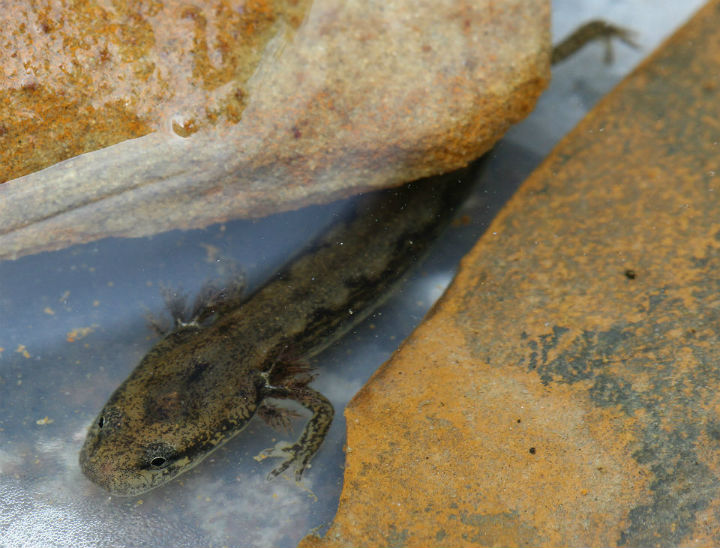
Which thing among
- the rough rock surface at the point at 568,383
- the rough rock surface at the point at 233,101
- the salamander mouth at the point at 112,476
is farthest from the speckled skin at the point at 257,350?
the rough rock surface at the point at 568,383

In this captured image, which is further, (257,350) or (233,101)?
(257,350)

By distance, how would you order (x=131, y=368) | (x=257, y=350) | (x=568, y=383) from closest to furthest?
(x=568, y=383) < (x=131, y=368) < (x=257, y=350)

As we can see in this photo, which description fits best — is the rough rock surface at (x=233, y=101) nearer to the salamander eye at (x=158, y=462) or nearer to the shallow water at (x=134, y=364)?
the shallow water at (x=134, y=364)

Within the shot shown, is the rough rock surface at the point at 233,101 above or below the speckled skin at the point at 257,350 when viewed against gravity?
above

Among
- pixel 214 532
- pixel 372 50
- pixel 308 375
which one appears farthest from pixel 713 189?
pixel 214 532

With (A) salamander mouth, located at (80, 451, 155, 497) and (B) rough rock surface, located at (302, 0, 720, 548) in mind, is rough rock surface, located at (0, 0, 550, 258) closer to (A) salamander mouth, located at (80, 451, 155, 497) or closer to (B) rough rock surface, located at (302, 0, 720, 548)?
(B) rough rock surface, located at (302, 0, 720, 548)

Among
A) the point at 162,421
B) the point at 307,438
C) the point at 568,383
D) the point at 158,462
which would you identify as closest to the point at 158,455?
the point at 158,462

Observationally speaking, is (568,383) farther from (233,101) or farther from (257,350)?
(233,101)
